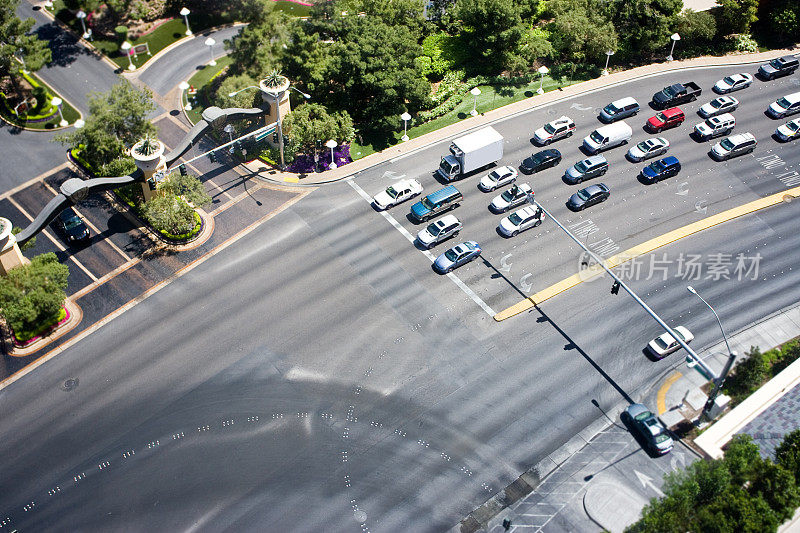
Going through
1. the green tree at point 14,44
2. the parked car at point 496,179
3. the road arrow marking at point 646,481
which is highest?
the green tree at point 14,44

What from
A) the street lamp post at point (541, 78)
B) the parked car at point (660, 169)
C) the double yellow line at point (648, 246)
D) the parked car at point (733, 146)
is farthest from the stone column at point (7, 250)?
the parked car at point (733, 146)

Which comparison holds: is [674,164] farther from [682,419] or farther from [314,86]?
[314,86]

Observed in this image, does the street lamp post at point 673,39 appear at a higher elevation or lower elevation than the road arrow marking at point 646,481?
higher

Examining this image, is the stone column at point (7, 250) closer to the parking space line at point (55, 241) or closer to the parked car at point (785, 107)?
the parking space line at point (55, 241)

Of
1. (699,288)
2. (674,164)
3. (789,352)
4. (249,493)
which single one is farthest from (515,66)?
(249,493)

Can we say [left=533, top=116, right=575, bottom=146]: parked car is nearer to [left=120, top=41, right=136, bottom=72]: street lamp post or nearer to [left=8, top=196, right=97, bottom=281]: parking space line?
[left=8, top=196, right=97, bottom=281]: parking space line

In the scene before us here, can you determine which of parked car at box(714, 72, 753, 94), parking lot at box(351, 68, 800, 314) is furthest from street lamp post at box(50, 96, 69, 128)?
parked car at box(714, 72, 753, 94)
